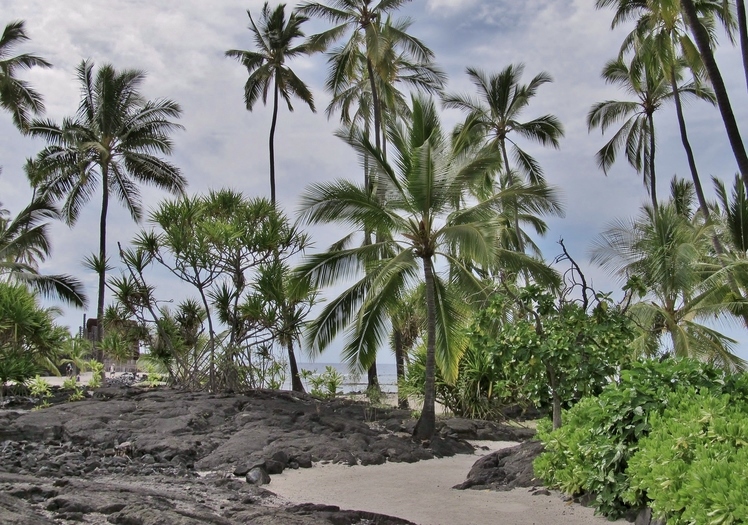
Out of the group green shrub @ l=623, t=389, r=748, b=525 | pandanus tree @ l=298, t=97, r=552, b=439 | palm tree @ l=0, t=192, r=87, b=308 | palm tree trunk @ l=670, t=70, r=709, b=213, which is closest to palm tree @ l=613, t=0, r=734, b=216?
palm tree trunk @ l=670, t=70, r=709, b=213

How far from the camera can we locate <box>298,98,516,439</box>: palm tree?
1268 cm

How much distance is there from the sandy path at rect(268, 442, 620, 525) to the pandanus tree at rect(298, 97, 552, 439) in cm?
293

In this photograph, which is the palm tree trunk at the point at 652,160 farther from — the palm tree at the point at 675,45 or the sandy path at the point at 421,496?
the sandy path at the point at 421,496

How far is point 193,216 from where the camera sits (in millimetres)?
15578

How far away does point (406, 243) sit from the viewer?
1313 cm

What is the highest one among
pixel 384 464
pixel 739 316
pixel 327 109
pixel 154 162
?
pixel 327 109

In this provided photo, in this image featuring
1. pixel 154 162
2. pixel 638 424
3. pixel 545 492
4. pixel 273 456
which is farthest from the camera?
pixel 154 162

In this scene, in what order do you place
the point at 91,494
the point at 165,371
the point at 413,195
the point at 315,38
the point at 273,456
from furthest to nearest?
the point at 315,38 → the point at 165,371 → the point at 413,195 → the point at 273,456 → the point at 91,494

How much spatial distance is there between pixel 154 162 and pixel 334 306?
13.9 m

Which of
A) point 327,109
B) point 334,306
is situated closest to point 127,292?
point 334,306

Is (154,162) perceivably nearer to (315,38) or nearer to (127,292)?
(315,38)

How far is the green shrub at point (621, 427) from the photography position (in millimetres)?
5914

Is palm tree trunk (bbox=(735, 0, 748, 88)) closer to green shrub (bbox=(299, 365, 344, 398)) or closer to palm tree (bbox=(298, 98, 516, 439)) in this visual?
palm tree (bbox=(298, 98, 516, 439))

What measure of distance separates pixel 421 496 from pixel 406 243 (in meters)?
6.02
